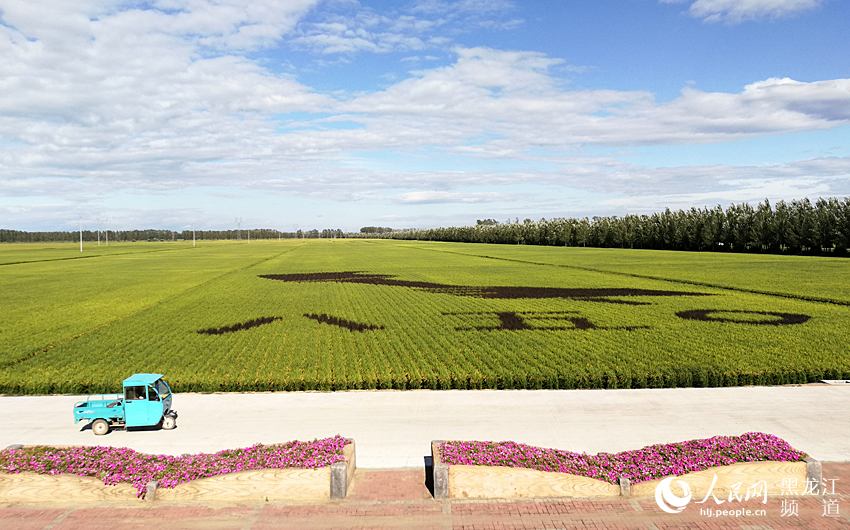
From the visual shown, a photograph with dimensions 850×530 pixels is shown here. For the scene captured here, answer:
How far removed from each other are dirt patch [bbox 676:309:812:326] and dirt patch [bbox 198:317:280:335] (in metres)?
23.3

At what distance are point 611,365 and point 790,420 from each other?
6320 mm

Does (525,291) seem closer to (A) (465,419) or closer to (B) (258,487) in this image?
(A) (465,419)

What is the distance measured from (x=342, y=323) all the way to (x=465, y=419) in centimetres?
1693

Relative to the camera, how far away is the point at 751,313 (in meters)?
34.0

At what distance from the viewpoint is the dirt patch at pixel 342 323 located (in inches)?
1168

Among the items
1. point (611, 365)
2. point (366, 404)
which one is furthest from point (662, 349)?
point (366, 404)

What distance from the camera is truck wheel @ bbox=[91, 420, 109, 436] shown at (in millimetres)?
14211

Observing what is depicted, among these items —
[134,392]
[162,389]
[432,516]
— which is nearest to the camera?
[432,516]

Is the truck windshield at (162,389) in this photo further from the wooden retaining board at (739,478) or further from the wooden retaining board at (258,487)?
A: the wooden retaining board at (739,478)

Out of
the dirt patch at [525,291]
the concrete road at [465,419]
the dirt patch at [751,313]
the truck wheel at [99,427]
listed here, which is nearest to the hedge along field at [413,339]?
the dirt patch at [525,291]

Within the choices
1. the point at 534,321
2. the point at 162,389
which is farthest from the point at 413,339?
the point at 162,389

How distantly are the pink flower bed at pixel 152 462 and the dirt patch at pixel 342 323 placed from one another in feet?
58.1

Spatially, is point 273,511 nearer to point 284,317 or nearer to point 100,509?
point 100,509

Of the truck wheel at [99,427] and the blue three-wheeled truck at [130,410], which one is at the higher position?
the blue three-wheeled truck at [130,410]
